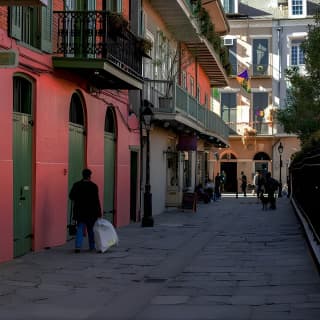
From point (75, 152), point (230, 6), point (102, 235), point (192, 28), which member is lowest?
point (102, 235)

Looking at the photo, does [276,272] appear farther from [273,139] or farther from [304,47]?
[273,139]

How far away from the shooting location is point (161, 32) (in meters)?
26.6

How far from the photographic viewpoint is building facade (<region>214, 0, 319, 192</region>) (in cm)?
5419

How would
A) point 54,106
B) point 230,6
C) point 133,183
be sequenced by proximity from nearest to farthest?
point 54,106
point 133,183
point 230,6

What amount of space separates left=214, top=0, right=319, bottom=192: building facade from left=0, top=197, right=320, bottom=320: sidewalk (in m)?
37.5

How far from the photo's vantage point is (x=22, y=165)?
517 inches

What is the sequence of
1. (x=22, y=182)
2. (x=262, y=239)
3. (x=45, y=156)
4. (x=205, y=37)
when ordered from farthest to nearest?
(x=205, y=37) → (x=262, y=239) → (x=45, y=156) → (x=22, y=182)

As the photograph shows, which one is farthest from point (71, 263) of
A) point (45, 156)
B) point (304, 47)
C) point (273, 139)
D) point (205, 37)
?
point (273, 139)

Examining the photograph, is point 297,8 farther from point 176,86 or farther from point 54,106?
point 54,106

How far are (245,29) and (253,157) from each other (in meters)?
10.1

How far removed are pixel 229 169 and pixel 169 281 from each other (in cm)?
4484

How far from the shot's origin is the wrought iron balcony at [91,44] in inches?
584

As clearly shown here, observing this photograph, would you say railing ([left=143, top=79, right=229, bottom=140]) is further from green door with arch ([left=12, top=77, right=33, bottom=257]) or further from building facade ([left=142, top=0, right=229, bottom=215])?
green door with arch ([left=12, top=77, right=33, bottom=257])

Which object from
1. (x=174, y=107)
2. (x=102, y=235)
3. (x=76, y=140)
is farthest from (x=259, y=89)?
(x=102, y=235)
